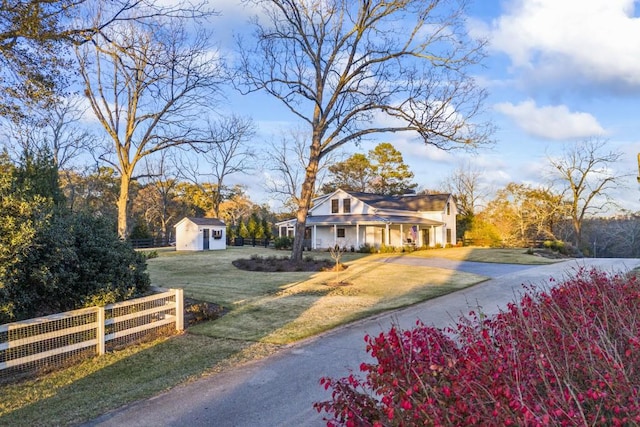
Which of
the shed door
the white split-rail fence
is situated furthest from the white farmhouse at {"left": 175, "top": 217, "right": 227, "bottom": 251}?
the white split-rail fence

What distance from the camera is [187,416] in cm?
428

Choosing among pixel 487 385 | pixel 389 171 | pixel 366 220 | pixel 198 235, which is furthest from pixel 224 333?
pixel 389 171

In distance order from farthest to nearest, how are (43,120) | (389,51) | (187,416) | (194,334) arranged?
(389,51) < (43,120) < (194,334) < (187,416)

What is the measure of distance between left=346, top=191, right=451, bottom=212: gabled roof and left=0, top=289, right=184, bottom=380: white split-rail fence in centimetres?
2868

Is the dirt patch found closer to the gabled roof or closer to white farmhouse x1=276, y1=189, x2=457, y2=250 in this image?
white farmhouse x1=276, y1=189, x2=457, y2=250

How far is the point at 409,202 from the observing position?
1519 inches

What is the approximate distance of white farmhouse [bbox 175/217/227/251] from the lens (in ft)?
113

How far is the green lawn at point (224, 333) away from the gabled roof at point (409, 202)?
1985cm

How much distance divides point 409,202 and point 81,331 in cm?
3451

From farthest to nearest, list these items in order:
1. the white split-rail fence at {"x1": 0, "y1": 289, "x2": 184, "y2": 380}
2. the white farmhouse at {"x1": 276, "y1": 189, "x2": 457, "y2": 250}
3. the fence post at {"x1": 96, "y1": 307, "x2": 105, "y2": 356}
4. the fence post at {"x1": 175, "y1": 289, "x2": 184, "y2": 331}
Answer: the white farmhouse at {"x1": 276, "y1": 189, "x2": 457, "y2": 250}, the fence post at {"x1": 175, "y1": 289, "x2": 184, "y2": 331}, the fence post at {"x1": 96, "y1": 307, "x2": 105, "y2": 356}, the white split-rail fence at {"x1": 0, "y1": 289, "x2": 184, "y2": 380}

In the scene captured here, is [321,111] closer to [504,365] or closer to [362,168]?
[504,365]

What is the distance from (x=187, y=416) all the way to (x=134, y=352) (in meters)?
2.82

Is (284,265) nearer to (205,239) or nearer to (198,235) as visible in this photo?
(198,235)

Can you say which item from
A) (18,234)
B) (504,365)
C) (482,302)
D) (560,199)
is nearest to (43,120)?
(18,234)
